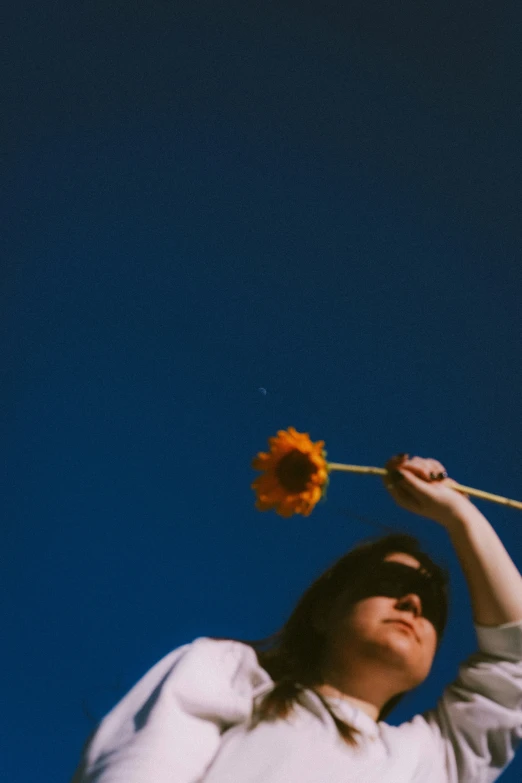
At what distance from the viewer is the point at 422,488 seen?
1.38m

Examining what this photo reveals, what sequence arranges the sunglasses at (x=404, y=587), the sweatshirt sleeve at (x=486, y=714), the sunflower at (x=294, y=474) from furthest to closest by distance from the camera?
the sunglasses at (x=404, y=587) < the sweatshirt sleeve at (x=486, y=714) < the sunflower at (x=294, y=474)

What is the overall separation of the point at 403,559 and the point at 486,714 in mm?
326

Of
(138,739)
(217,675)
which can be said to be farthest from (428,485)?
(138,739)

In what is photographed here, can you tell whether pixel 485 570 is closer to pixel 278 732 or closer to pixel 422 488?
pixel 422 488

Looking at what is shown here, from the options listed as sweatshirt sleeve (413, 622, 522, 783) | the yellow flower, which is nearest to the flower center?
the yellow flower

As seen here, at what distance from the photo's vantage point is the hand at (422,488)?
138 cm

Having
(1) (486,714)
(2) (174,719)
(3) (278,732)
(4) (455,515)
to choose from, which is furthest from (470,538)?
(2) (174,719)

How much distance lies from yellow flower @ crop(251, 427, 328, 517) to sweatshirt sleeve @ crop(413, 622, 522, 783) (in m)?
0.46

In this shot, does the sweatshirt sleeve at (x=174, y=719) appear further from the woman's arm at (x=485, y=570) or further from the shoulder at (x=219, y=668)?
the woman's arm at (x=485, y=570)

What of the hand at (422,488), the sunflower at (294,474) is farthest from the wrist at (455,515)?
the sunflower at (294,474)

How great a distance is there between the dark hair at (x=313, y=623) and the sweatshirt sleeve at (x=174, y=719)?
78 millimetres

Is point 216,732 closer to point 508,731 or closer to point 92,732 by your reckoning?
point 92,732

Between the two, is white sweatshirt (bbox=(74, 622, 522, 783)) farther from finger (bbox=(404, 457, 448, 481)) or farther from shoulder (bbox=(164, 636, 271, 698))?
finger (bbox=(404, 457, 448, 481))

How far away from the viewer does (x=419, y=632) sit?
1390 mm
